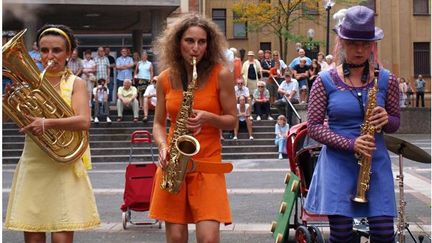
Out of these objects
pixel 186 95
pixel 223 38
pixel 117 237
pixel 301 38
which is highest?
pixel 301 38

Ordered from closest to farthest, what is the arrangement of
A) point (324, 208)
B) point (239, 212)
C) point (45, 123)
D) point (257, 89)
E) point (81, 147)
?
1. point (324, 208)
2. point (45, 123)
3. point (81, 147)
4. point (239, 212)
5. point (257, 89)

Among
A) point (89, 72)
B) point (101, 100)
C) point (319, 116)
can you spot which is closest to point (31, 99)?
point (319, 116)

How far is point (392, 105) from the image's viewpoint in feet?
14.7

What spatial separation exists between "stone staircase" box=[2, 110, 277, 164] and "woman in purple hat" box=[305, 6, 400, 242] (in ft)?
48.1

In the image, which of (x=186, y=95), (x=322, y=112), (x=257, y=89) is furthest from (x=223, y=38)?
(x=257, y=89)

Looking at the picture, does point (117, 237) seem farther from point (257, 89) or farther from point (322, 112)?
point (257, 89)

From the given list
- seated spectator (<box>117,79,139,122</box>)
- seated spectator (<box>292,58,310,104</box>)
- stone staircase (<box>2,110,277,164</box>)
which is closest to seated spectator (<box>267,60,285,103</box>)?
seated spectator (<box>292,58,310,104</box>)

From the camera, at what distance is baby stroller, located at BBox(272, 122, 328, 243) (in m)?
6.43

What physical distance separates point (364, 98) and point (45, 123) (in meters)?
1.95

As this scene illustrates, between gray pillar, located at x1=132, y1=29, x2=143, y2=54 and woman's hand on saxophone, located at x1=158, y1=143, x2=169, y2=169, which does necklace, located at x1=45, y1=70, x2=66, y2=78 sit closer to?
woman's hand on saxophone, located at x1=158, y1=143, x2=169, y2=169

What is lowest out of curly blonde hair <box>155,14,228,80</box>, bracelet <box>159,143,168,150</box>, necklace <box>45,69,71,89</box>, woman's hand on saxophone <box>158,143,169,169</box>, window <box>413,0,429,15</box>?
woman's hand on saxophone <box>158,143,169,169</box>

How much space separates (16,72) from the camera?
4.61 m

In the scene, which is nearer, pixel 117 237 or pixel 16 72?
pixel 16 72

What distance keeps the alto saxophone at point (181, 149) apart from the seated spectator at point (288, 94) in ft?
53.1
